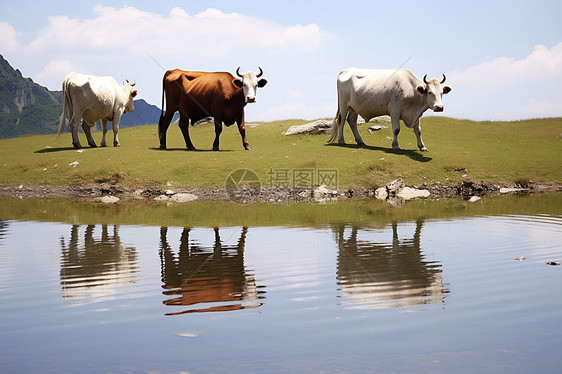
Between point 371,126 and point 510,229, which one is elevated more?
point 371,126

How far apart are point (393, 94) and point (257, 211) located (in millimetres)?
12302

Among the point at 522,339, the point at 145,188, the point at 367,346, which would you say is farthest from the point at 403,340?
the point at 145,188

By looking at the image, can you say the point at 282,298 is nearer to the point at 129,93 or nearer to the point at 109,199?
the point at 109,199

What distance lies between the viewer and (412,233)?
12.7 meters

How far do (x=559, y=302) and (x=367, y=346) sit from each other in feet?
9.30

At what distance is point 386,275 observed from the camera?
8336mm

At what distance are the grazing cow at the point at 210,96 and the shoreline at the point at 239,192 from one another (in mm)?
6529

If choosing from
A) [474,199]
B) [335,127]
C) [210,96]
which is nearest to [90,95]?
[210,96]

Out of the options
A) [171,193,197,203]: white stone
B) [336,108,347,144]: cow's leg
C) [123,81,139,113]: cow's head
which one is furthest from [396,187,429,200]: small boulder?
[123,81,139,113]: cow's head

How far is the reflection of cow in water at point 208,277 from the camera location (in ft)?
22.9

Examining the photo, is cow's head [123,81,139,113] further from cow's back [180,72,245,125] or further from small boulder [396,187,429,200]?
small boulder [396,187,429,200]

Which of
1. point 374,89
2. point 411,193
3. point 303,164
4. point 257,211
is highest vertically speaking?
point 374,89

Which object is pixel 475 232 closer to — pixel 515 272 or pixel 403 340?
pixel 515 272

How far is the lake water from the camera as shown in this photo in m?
5.00
